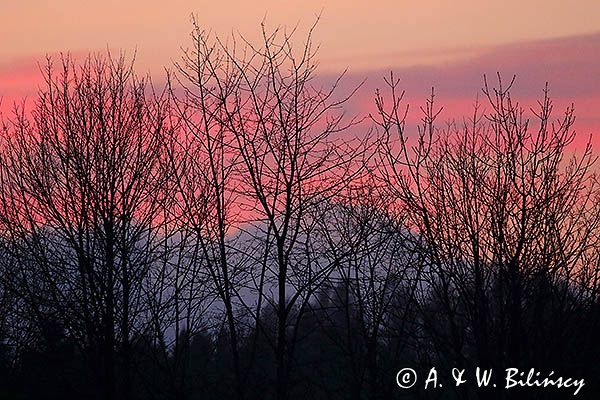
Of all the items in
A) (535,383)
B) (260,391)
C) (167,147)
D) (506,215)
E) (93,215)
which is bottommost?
(535,383)

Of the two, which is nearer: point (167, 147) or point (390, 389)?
point (167, 147)

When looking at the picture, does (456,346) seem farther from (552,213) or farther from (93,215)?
(93,215)

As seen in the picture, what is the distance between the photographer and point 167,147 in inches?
687

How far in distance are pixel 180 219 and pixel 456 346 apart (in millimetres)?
6813

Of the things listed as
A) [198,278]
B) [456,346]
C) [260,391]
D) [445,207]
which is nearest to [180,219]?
[198,278]

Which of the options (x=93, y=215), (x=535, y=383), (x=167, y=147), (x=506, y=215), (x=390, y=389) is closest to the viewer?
(x=535, y=383)

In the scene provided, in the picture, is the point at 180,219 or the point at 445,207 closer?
the point at 445,207

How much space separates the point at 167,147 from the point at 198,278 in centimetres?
249

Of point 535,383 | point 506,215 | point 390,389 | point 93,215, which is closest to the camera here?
point 535,383

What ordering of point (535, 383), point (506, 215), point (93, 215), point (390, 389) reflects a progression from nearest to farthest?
1. point (535, 383)
2. point (506, 215)
3. point (93, 215)
4. point (390, 389)

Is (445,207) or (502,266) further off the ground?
(445,207)

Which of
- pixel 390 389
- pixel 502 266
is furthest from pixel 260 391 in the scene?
pixel 502 266

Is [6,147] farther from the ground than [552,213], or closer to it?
farther from the ground

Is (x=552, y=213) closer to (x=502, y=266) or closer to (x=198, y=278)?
(x=502, y=266)
